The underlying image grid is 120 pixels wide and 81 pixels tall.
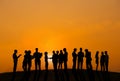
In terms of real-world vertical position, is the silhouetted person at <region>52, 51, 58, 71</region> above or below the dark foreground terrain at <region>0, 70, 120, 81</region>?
above

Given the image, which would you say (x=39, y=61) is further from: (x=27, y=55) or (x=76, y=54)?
(x=76, y=54)

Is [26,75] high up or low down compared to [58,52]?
down

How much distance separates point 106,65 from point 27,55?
787 cm

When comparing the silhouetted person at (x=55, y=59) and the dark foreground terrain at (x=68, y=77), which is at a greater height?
the silhouetted person at (x=55, y=59)

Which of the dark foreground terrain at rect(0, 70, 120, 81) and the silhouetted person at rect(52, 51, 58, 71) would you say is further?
the dark foreground terrain at rect(0, 70, 120, 81)

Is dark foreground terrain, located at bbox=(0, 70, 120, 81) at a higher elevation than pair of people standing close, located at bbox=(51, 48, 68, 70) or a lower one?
lower

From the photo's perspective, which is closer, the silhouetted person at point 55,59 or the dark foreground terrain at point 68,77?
the silhouetted person at point 55,59

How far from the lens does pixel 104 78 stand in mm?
30281

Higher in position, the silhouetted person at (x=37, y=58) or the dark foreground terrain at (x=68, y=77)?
the silhouetted person at (x=37, y=58)

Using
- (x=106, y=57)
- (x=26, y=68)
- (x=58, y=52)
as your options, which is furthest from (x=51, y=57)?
(x=106, y=57)

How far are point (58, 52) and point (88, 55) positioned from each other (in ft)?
9.37

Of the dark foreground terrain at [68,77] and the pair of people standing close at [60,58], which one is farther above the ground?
the pair of people standing close at [60,58]

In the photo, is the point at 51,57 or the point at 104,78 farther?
the point at 104,78

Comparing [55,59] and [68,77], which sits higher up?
[55,59]
